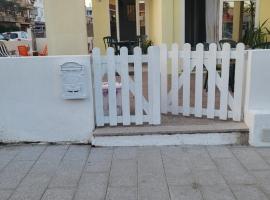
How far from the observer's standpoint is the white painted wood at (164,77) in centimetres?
453

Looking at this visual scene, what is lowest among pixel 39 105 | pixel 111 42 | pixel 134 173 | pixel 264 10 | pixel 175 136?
pixel 134 173

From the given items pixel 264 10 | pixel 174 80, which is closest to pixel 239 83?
pixel 174 80

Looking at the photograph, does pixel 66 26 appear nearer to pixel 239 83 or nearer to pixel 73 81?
pixel 73 81

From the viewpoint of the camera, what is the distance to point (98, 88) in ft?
13.9

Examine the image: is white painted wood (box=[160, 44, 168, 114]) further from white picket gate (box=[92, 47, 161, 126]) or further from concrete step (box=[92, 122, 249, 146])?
concrete step (box=[92, 122, 249, 146])

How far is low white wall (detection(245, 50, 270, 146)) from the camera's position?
13.3ft

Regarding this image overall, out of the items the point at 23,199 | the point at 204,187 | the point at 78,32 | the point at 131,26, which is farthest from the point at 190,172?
the point at 131,26

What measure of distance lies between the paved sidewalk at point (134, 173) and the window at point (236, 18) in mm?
5532

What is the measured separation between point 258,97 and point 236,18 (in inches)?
218

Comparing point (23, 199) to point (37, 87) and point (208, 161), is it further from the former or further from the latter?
point (208, 161)

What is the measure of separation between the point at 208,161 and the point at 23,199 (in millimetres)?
2092

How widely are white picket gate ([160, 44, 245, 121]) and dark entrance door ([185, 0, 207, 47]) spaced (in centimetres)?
486

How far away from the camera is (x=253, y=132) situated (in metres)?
4.10

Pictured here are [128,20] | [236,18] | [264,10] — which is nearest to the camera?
[264,10]
